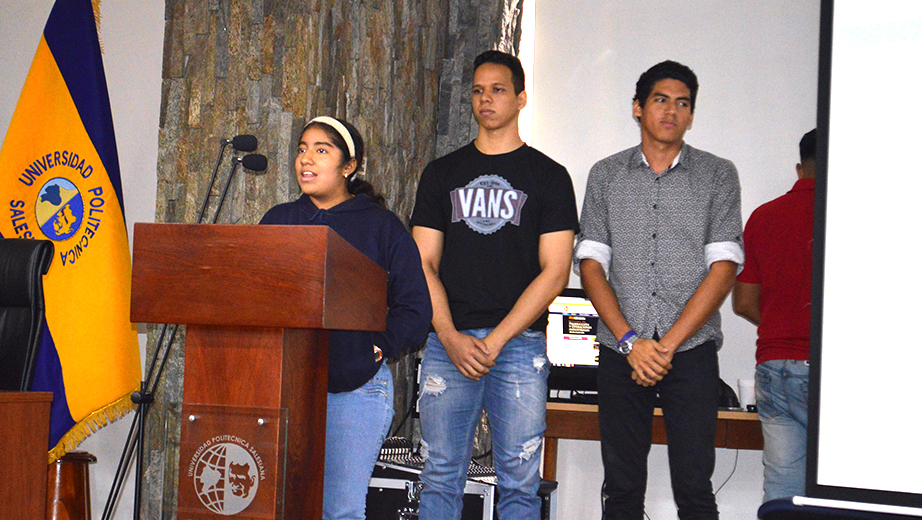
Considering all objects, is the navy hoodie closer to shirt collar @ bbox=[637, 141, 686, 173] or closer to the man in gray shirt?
the man in gray shirt

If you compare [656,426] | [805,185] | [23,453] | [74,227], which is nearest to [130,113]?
[74,227]

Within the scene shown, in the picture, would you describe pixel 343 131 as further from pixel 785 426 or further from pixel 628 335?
pixel 785 426

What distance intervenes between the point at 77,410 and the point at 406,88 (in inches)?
73.5

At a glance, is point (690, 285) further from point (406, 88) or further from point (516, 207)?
point (406, 88)

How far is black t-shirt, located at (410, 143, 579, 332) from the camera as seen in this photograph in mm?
2271

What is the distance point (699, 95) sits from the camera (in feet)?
12.3

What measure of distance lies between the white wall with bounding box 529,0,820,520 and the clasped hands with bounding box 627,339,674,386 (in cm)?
157

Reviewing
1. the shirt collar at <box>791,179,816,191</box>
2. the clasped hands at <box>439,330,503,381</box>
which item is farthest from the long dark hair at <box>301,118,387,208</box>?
the shirt collar at <box>791,179,816,191</box>

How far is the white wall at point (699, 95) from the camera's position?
11.8ft

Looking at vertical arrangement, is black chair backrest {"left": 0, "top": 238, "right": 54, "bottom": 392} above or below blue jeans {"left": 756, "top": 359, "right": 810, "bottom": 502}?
above

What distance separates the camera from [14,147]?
3.07 m

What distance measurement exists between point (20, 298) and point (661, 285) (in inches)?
84.1

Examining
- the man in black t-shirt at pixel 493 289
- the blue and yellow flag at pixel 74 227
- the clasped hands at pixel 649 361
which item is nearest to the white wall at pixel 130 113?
the blue and yellow flag at pixel 74 227

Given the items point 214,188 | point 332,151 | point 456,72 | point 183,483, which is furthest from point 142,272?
point 456,72
